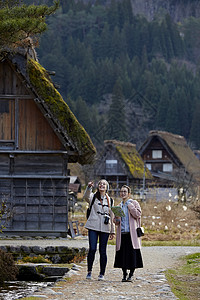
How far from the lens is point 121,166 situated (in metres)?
49.2

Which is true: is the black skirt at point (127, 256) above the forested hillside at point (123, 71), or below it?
below

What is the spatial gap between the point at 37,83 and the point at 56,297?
13.0 meters

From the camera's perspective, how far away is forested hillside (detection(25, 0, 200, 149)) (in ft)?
320

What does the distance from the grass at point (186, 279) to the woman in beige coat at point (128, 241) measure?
28.3 inches

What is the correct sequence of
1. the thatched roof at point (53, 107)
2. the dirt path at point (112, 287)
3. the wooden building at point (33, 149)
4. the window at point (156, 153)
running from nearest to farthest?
the dirt path at point (112, 287) < the thatched roof at point (53, 107) < the wooden building at point (33, 149) < the window at point (156, 153)

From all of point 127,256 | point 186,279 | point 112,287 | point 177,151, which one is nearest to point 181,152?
point 177,151

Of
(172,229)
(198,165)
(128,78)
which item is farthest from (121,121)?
(172,229)

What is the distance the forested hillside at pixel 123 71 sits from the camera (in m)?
97.7

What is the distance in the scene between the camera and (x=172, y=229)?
23.8 m

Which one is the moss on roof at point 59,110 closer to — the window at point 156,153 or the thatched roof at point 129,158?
the thatched roof at point 129,158

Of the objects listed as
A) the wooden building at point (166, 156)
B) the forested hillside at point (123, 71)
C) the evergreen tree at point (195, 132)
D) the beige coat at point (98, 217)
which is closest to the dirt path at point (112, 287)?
the beige coat at point (98, 217)

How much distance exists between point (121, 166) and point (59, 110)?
28.7m

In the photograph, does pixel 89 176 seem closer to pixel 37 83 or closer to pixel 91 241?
pixel 37 83

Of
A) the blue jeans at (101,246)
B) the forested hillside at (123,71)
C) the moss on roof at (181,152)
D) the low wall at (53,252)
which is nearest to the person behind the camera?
the blue jeans at (101,246)
